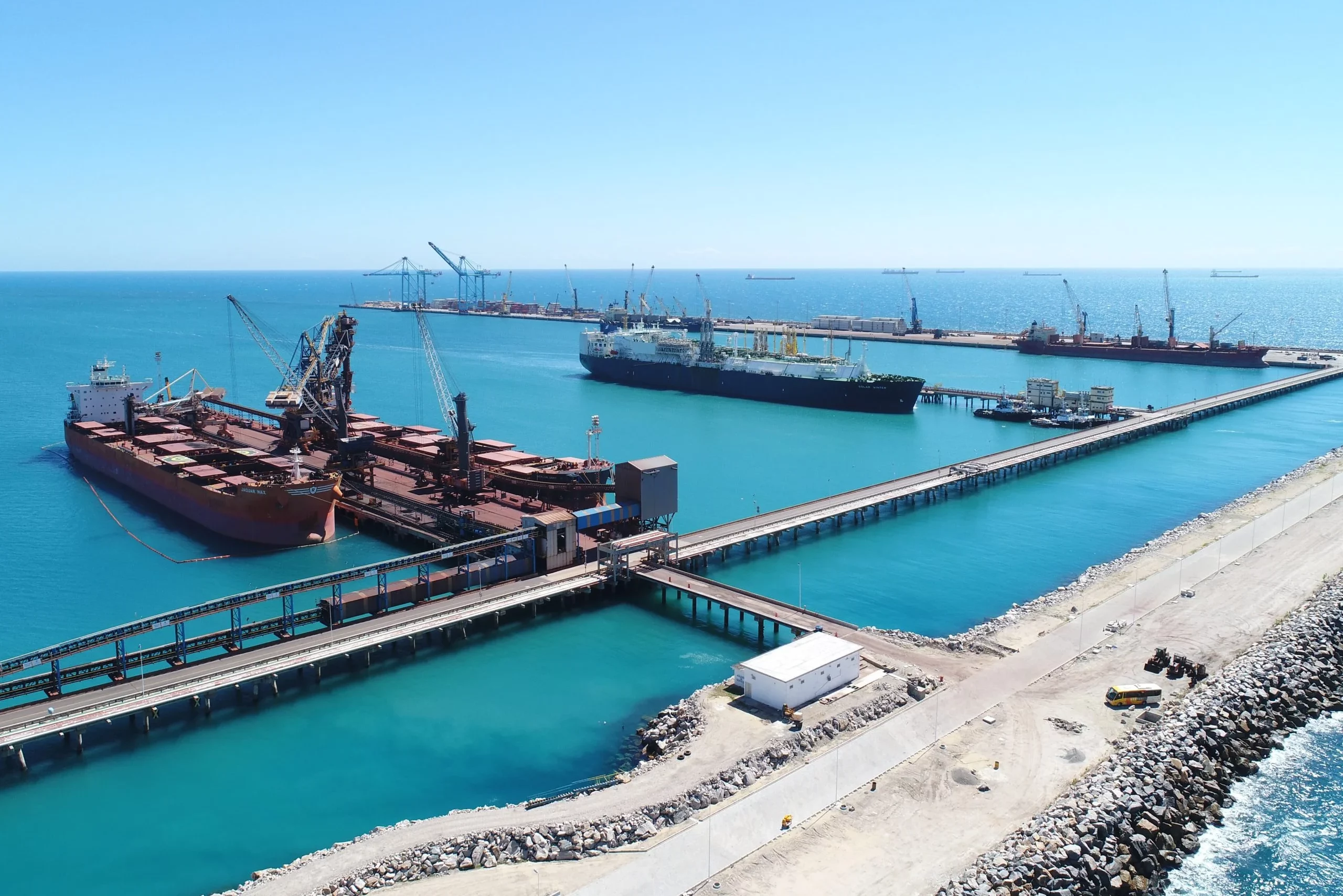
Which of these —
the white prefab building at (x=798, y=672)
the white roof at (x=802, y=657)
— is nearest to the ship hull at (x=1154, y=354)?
the white roof at (x=802, y=657)

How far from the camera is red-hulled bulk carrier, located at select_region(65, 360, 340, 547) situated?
50.6m

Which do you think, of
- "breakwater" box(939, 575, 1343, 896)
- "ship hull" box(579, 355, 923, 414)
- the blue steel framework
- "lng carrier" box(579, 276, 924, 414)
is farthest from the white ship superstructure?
"breakwater" box(939, 575, 1343, 896)

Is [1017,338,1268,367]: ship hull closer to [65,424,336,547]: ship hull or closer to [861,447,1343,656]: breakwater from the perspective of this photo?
[861,447,1343,656]: breakwater

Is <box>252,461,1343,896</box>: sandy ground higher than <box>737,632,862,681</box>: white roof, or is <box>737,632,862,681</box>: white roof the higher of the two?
<box>737,632,862,681</box>: white roof

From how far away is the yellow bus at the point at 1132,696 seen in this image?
2800cm

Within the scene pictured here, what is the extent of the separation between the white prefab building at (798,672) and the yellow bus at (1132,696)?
7.65 metres

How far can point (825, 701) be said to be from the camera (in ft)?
92.0

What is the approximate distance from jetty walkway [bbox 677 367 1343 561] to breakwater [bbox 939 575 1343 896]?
22654mm

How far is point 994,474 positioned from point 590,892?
54.7 meters

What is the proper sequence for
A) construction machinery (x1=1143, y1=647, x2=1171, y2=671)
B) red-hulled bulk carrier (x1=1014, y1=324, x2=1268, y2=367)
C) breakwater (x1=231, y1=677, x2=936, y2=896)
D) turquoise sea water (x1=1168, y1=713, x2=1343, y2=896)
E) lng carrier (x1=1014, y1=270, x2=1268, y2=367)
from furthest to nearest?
lng carrier (x1=1014, y1=270, x2=1268, y2=367)
red-hulled bulk carrier (x1=1014, y1=324, x2=1268, y2=367)
construction machinery (x1=1143, y1=647, x2=1171, y2=671)
turquoise sea water (x1=1168, y1=713, x2=1343, y2=896)
breakwater (x1=231, y1=677, x2=936, y2=896)

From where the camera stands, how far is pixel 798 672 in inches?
1102

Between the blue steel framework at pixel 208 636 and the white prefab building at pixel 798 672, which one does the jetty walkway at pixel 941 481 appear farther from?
the white prefab building at pixel 798 672

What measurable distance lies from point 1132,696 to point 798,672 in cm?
1017

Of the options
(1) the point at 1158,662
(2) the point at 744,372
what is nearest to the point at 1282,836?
(1) the point at 1158,662
